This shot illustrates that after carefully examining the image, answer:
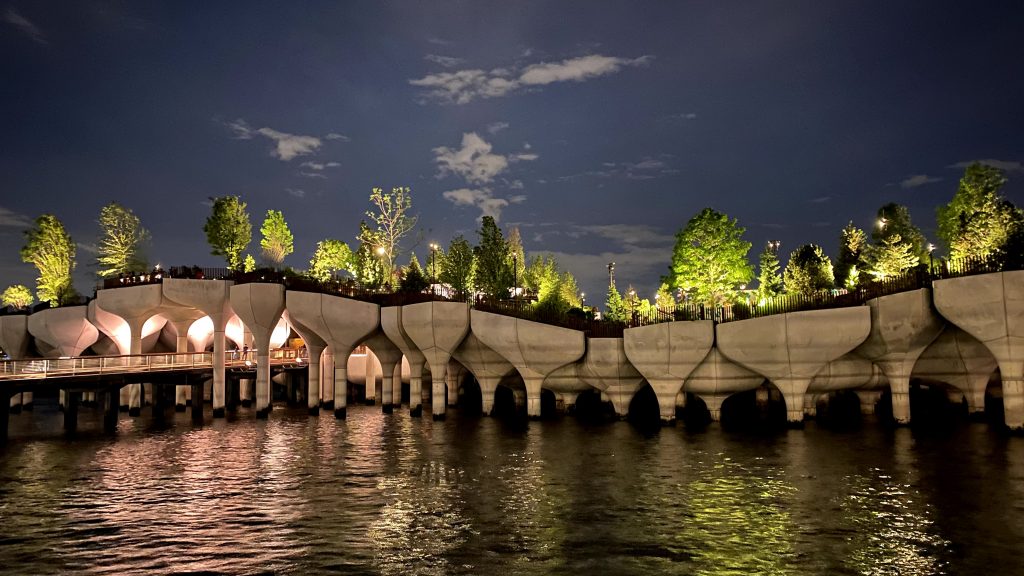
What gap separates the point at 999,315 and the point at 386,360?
151 ft

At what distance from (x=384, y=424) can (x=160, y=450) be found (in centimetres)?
1617

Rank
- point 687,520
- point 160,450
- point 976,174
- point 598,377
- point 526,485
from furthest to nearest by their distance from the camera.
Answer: point 976,174
point 598,377
point 160,450
point 526,485
point 687,520

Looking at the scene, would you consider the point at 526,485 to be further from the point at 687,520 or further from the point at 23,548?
the point at 23,548

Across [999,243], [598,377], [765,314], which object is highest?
[999,243]

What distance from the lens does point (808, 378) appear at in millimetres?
40969

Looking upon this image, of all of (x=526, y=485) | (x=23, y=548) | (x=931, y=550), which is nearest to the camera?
(x=931, y=550)

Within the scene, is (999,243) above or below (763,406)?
above

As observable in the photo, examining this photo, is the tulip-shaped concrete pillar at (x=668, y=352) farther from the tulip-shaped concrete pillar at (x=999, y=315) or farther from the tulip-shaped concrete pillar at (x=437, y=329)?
the tulip-shaped concrete pillar at (x=999, y=315)

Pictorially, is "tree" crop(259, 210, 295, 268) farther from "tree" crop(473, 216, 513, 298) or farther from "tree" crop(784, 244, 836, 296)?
"tree" crop(784, 244, 836, 296)

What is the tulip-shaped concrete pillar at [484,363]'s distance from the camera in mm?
52094

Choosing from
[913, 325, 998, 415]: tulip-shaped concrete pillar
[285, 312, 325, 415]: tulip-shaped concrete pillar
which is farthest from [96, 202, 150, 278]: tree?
[913, 325, 998, 415]: tulip-shaped concrete pillar

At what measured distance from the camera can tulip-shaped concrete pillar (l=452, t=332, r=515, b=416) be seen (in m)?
52.1

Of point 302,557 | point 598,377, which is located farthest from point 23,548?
point 598,377

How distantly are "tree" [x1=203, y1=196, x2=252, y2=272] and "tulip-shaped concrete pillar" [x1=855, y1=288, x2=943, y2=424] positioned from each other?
225ft
